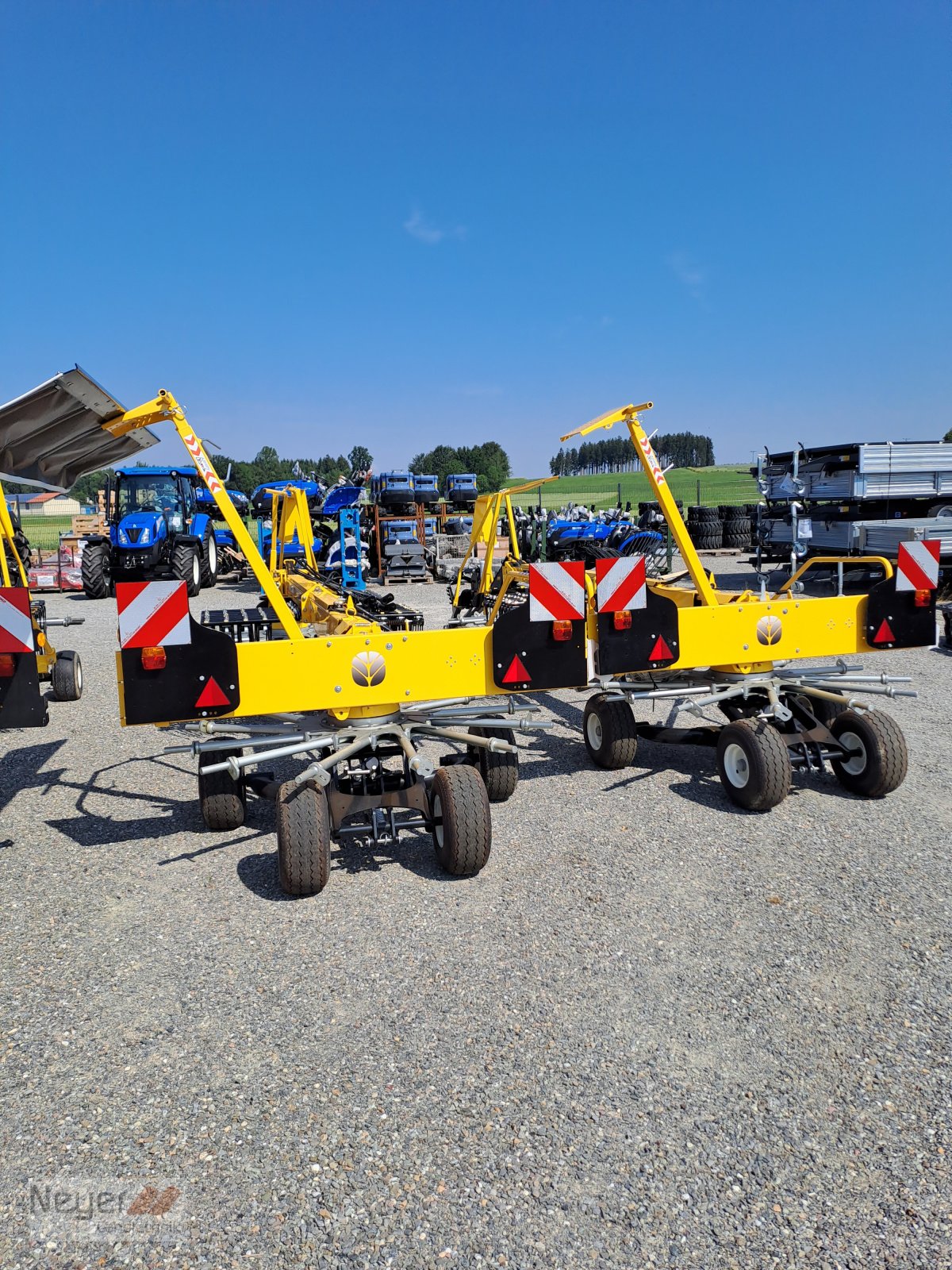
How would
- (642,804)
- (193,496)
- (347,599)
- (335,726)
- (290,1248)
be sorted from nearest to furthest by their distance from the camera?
(290,1248) < (335,726) < (642,804) < (347,599) < (193,496)

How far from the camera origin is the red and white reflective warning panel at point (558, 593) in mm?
4609

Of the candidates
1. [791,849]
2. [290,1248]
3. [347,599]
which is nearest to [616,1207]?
[290,1248]

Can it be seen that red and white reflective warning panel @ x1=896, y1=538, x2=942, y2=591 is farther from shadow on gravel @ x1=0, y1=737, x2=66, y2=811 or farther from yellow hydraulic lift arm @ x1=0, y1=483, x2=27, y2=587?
yellow hydraulic lift arm @ x1=0, y1=483, x2=27, y2=587

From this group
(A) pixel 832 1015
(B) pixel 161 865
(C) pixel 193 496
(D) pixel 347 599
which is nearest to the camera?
(A) pixel 832 1015

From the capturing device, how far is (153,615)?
4109mm

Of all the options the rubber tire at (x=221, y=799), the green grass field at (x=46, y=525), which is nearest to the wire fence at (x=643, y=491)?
the green grass field at (x=46, y=525)

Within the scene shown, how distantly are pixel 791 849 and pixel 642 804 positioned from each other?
3.35ft

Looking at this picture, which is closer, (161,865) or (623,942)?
(623,942)

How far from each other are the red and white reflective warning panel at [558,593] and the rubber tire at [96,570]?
15.0 m

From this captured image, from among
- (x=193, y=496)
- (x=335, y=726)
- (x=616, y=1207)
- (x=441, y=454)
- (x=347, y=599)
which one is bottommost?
(x=616, y=1207)

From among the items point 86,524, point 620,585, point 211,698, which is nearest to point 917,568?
point 620,585

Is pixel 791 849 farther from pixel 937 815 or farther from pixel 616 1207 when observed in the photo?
pixel 616 1207

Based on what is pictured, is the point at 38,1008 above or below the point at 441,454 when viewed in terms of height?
below

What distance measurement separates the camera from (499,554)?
2162 cm
